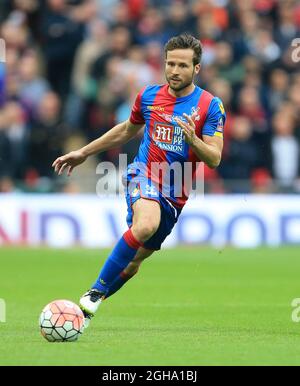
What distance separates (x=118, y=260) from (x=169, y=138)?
1.18 meters

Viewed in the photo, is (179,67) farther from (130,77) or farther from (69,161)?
(130,77)

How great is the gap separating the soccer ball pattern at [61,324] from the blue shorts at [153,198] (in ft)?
3.93

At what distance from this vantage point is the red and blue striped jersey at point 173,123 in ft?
30.0

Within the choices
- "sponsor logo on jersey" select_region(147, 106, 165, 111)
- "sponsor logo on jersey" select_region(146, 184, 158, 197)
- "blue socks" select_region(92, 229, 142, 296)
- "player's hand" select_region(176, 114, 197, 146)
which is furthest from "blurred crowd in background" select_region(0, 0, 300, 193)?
"player's hand" select_region(176, 114, 197, 146)

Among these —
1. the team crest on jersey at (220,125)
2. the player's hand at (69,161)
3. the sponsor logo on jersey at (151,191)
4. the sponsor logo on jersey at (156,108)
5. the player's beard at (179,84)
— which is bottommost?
the sponsor logo on jersey at (151,191)

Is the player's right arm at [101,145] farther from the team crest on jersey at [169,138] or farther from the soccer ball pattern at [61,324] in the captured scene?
the soccer ball pattern at [61,324]

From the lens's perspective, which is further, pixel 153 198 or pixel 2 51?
pixel 2 51

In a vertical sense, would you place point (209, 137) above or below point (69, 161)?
above

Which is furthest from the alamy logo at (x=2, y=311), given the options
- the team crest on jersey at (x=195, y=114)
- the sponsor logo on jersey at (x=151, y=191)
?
the team crest on jersey at (x=195, y=114)

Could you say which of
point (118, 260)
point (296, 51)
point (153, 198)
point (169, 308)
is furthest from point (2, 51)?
point (118, 260)

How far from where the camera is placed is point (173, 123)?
30.3ft

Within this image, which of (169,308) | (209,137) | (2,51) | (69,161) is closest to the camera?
(209,137)

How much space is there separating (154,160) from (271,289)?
13.5 ft

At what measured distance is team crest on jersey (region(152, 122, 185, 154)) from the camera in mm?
9242
